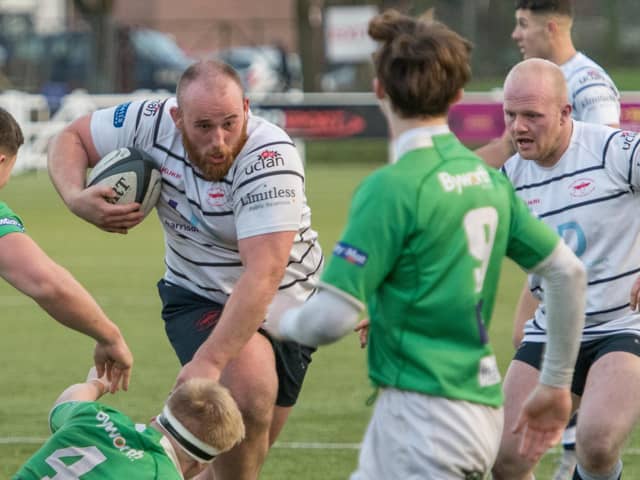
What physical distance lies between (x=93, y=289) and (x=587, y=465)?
27.9 ft

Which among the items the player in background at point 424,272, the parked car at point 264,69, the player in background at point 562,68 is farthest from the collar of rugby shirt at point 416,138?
the parked car at point 264,69

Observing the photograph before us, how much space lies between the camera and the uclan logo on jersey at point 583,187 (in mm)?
6035

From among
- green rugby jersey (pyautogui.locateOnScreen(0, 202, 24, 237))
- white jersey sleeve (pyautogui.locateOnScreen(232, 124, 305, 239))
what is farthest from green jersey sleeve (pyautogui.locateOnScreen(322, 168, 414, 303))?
green rugby jersey (pyautogui.locateOnScreen(0, 202, 24, 237))

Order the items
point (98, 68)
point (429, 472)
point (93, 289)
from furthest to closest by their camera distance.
A: point (98, 68)
point (93, 289)
point (429, 472)

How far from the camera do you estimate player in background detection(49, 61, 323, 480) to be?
17.9ft

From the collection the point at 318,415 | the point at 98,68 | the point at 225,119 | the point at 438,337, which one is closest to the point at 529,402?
the point at 438,337

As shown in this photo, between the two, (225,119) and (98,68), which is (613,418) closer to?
A: (225,119)

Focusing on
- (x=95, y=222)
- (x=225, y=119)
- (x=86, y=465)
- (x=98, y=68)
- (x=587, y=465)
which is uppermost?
(x=225, y=119)

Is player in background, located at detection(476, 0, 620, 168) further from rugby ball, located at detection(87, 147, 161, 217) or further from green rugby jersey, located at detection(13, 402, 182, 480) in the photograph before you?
green rugby jersey, located at detection(13, 402, 182, 480)

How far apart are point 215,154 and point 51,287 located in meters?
0.85

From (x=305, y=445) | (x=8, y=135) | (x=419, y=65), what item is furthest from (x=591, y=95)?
(x=419, y=65)

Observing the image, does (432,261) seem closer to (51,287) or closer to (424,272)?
(424,272)

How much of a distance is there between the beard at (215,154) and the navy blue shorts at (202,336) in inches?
25.4

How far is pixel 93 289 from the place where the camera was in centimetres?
1362
